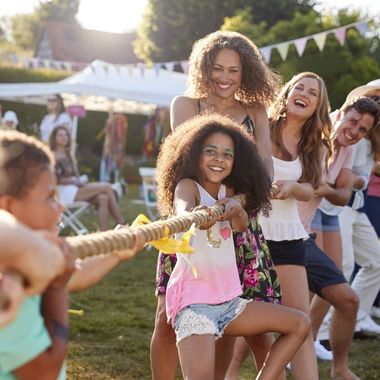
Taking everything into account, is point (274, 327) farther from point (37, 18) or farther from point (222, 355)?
point (37, 18)

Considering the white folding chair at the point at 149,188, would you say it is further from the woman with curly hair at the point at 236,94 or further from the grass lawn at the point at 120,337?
the woman with curly hair at the point at 236,94

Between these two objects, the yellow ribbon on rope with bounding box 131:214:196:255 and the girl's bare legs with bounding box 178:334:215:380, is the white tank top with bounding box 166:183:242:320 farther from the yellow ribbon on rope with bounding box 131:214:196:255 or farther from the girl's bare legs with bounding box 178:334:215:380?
the yellow ribbon on rope with bounding box 131:214:196:255

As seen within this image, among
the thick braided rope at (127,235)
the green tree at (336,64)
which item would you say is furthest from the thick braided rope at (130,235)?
the green tree at (336,64)

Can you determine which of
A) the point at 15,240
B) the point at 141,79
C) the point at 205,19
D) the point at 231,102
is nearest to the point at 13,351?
the point at 15,240

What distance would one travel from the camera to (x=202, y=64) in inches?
173

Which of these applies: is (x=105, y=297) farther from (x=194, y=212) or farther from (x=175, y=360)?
(x=194, y=212)

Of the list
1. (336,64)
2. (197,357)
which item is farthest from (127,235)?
(336,64)

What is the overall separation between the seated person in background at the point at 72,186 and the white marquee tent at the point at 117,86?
503 cm

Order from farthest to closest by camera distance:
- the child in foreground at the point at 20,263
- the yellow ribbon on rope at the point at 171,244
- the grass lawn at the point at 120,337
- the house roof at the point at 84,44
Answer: the house roof at the point at 84,44
the grass lawn at the point at 120,337
the yellow ribbon on rope at the point at 171,244
the child in foreground at the point at 20,263

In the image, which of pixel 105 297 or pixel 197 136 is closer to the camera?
pixel 197 136

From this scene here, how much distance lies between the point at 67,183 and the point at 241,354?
20.0ft

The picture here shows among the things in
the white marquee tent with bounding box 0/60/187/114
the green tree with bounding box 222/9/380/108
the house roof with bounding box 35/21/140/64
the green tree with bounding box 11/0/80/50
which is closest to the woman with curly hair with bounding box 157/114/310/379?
the white marquee tent with bounding box 0/60/187/114

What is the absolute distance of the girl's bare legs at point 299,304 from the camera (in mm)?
4340

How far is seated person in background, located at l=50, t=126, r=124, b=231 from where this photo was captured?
A: 10.7 metres
